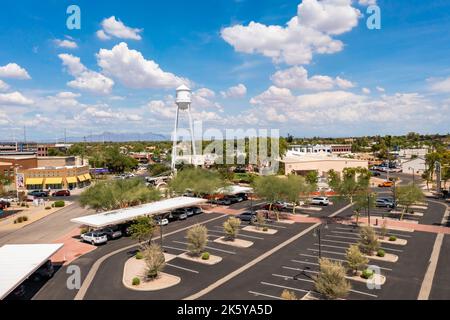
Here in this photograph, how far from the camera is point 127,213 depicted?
40.8m

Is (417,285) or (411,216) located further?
(411,216)

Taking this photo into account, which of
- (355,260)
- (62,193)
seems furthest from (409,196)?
(62,193)

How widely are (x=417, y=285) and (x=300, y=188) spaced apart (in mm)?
24435

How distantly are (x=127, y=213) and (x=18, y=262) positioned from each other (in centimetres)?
1678

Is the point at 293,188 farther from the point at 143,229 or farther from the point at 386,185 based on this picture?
the point at 386,185

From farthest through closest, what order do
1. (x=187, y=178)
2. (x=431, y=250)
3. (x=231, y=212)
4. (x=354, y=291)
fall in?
1. (x=187, y=178)
2. (x=231, y=212)
3. (x=431, y=250)
4. (x=354, y=291)

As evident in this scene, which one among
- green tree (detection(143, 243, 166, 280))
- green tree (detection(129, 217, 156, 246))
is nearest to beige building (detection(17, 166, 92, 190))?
green tree (detection(129, 217, 156, 246))

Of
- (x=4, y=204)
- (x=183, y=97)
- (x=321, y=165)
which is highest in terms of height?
(x=183, y=97)

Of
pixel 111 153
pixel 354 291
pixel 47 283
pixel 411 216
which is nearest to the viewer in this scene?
pixel 354 291
